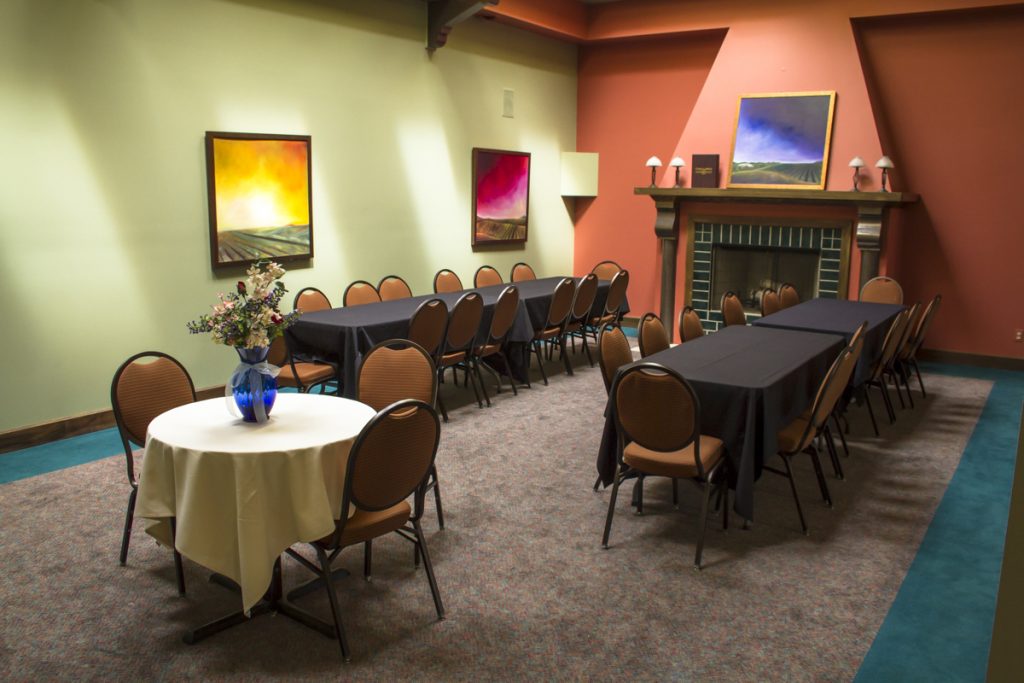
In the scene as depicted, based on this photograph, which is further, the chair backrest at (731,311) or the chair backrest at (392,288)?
the chair backrest at (392,288)

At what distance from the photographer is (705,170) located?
8.38 meters

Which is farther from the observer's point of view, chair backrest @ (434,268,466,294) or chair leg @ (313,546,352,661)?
chair backrest @ (434,268,466,294)

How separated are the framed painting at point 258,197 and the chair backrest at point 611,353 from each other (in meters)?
3.14

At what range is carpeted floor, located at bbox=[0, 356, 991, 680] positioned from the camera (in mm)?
2820

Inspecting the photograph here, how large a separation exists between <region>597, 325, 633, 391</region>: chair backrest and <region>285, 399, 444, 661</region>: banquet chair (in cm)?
→ 143

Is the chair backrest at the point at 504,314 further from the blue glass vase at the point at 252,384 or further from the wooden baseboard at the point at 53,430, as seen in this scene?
the blue glass vase at the point at 252,384

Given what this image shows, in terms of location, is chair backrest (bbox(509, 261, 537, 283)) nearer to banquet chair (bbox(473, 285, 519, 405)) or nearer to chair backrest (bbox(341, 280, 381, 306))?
banquet chair (bbox(473, 285, 519, 405))

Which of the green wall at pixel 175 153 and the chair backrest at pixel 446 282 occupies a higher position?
the green wall at pixel 175 153

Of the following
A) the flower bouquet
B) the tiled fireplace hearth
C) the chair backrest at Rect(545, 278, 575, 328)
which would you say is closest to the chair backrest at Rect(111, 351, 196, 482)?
the flower bouquet

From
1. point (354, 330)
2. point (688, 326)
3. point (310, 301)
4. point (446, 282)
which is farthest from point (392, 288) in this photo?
point (688, 326)

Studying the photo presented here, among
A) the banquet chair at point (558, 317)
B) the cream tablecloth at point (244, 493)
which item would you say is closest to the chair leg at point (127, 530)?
the cream tablecloth at point (244, 493)

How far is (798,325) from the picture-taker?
220 inches

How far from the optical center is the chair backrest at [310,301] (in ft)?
19.7

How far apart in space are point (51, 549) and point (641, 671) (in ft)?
→ 8.66
